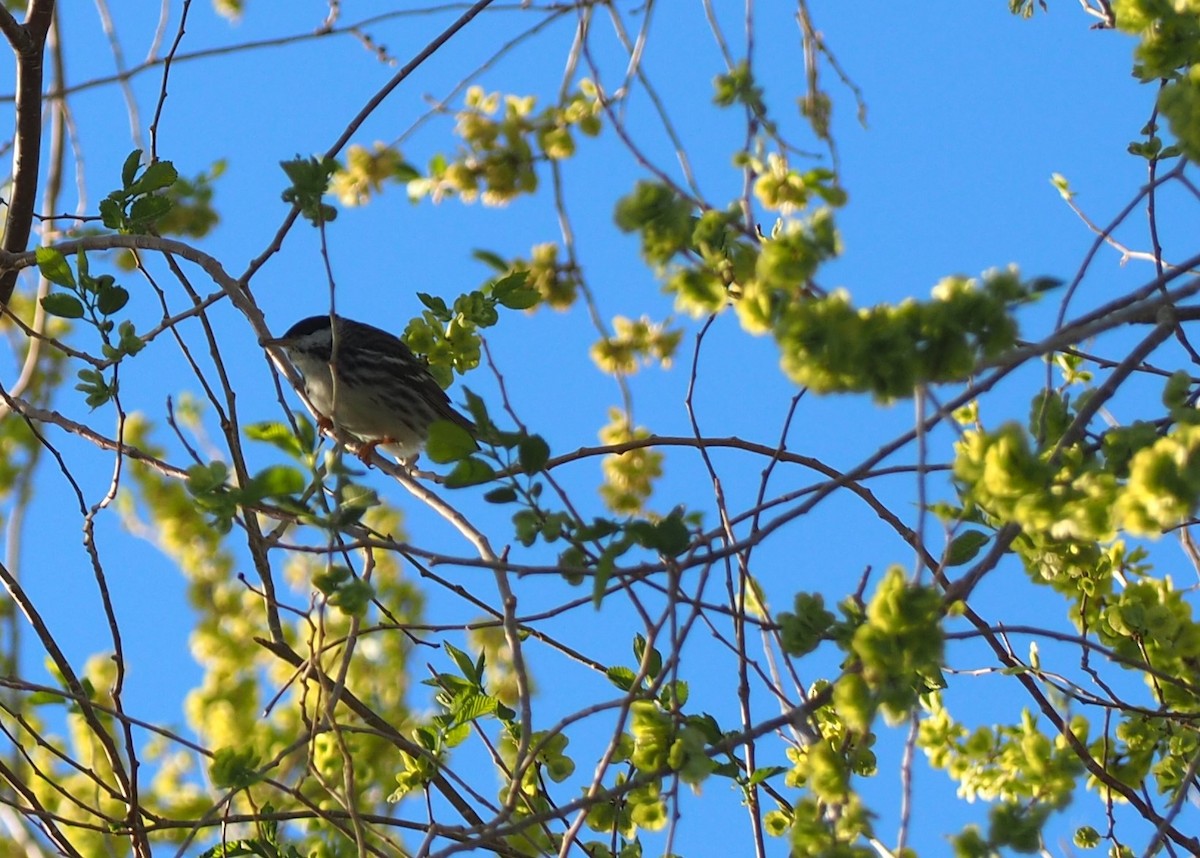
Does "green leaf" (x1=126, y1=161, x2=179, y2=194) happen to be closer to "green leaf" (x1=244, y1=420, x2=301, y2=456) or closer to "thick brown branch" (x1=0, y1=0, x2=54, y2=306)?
"thick brown branch" (x1=0, y1=0, x2=54, y2=306)

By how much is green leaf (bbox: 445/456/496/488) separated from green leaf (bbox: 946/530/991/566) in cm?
106

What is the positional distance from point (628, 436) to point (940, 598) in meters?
3.47

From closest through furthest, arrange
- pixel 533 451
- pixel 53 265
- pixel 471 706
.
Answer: pixel 533 451 < pixel 471 706 < pixel 53 265

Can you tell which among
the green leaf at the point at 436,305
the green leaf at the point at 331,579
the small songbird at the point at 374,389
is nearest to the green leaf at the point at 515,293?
the green leaf at the point at 436,305

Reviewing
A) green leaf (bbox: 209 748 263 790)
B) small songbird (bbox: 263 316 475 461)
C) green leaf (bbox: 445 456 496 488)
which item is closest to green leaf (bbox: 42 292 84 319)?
green leaf (bbox: 209 748 263 790)

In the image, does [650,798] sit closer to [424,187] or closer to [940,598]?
[940,598]

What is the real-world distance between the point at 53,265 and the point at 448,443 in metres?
1.84

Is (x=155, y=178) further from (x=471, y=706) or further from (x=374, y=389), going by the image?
(x=374, y=389)

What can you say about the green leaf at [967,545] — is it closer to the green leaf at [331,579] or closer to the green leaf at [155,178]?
the green leaf at [331,579]

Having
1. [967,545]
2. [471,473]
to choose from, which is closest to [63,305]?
[471,473]

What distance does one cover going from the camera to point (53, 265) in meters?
4.03

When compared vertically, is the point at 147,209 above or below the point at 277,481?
above

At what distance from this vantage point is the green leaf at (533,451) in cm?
265

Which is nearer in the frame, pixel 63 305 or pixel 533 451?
pixel 533 451
